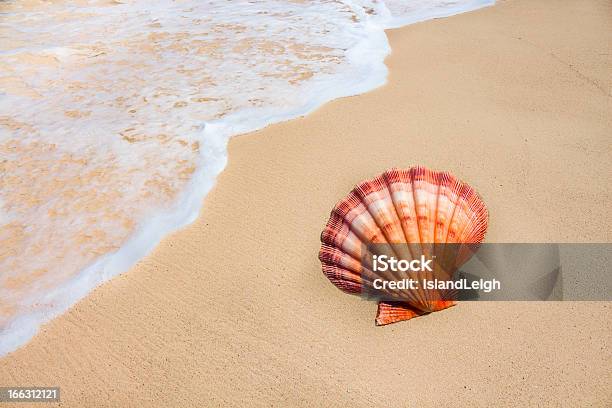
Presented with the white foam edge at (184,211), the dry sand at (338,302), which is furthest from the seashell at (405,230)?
the white foam edge at (184,211)

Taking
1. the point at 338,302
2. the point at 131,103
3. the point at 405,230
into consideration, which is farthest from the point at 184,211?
the point at 131,103

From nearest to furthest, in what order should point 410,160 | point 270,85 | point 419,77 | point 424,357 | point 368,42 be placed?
point 424,357 < point 410,160 < point 419,77 < point 270,85 < point 368,42

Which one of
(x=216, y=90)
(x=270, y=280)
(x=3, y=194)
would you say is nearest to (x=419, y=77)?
(x=216, y=90)

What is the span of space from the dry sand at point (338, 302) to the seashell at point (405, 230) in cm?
12

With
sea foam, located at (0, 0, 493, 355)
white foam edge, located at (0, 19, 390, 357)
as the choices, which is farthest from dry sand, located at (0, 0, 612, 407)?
sea foam, located at (0, 0, 493, 355)

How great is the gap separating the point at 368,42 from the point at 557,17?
2.55m

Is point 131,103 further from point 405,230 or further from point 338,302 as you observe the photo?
point 405,230

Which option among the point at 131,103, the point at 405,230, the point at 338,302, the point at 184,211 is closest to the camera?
the point at 405,230

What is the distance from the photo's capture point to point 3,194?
3236mm

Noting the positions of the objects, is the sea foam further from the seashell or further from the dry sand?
the seashell

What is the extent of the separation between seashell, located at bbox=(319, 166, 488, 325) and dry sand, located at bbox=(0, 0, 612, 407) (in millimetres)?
116

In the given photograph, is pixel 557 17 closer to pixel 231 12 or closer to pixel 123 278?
pixel 231 12

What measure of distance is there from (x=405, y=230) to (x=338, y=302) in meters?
0.53

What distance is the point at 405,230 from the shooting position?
213cm
